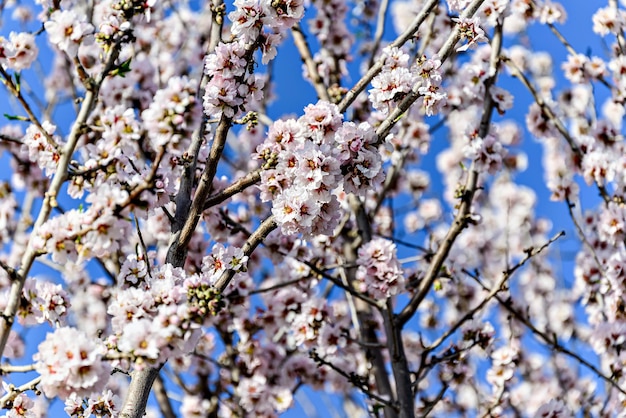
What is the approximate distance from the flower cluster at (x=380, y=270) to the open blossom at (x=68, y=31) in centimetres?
256

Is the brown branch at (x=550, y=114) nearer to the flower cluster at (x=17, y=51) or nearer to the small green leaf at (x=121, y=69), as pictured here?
the small green leaf at (x=121, y=69)

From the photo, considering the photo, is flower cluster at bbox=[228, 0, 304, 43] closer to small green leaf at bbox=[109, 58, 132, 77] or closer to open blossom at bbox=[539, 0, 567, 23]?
small green leaf at bbox=[109, 58, 132, 77]

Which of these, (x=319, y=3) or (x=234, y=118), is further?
(x=319, y=3)

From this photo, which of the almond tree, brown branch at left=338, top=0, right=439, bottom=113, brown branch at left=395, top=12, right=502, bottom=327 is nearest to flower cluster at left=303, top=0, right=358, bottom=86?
the almond tree

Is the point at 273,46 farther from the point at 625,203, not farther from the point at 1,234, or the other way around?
the point at 1,234

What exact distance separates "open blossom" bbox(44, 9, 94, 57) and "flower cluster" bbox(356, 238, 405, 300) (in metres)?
2.56

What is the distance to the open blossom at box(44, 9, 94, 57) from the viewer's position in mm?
2562

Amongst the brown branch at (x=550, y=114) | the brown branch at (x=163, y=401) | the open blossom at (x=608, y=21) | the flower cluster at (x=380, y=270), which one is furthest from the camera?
the open blossom at (x=608, y=21)

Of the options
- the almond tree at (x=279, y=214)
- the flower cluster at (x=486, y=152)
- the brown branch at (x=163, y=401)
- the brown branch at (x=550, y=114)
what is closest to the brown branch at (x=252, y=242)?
the almond tree at (x=279, y=214)

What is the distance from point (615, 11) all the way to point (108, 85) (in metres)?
4.58

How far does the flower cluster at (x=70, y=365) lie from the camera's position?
2.21m

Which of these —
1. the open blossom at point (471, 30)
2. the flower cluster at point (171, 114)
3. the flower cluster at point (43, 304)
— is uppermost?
the open blossom at point (471, 30)

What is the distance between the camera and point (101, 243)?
2330mm

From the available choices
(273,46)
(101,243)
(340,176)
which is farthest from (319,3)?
(101,243)
